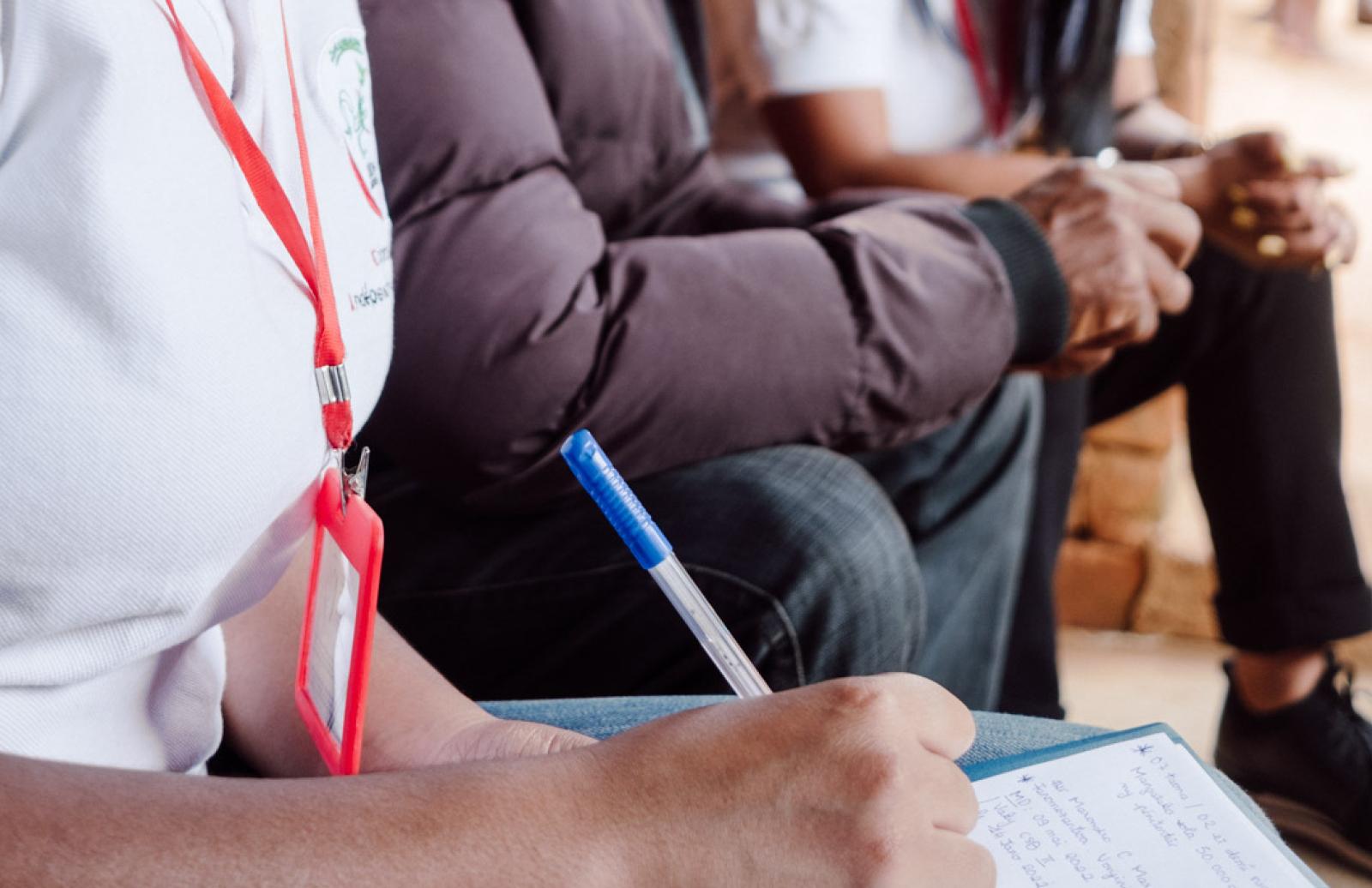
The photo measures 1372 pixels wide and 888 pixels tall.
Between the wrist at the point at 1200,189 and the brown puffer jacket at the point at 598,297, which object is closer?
the brown puffer jacket at the point at 598,297

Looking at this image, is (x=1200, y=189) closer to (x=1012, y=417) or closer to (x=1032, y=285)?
(x=1012, y=417)

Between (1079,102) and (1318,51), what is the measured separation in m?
3.76

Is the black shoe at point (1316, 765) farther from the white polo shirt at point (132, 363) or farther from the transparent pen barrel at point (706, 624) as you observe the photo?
the white polo shirt at point (132, 363)

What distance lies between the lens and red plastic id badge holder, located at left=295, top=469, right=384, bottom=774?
17.4 inches

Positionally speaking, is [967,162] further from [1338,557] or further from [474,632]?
[474,632]

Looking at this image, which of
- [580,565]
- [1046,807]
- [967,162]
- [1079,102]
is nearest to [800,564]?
[580,565]

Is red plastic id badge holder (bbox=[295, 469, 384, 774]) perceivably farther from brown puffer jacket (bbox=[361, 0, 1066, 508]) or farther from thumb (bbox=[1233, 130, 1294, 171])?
thumb (bbox=[1233, 130, 1294, 171])

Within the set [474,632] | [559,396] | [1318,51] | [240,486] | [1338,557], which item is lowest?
[1318,51]

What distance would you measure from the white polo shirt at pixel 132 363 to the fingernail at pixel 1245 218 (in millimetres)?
969

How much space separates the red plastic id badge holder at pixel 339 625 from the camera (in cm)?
44

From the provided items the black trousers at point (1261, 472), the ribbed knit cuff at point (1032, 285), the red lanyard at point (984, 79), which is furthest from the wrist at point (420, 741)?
the red lanyard at point (984, 79)

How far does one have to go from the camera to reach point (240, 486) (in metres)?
0.42

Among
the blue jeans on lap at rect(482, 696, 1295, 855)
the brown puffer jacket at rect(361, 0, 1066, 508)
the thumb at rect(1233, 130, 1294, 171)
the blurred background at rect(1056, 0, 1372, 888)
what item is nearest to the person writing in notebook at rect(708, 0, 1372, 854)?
the thumb at rect(1233, 130, 1294, 171)

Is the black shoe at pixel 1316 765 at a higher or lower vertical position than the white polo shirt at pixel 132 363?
lower
